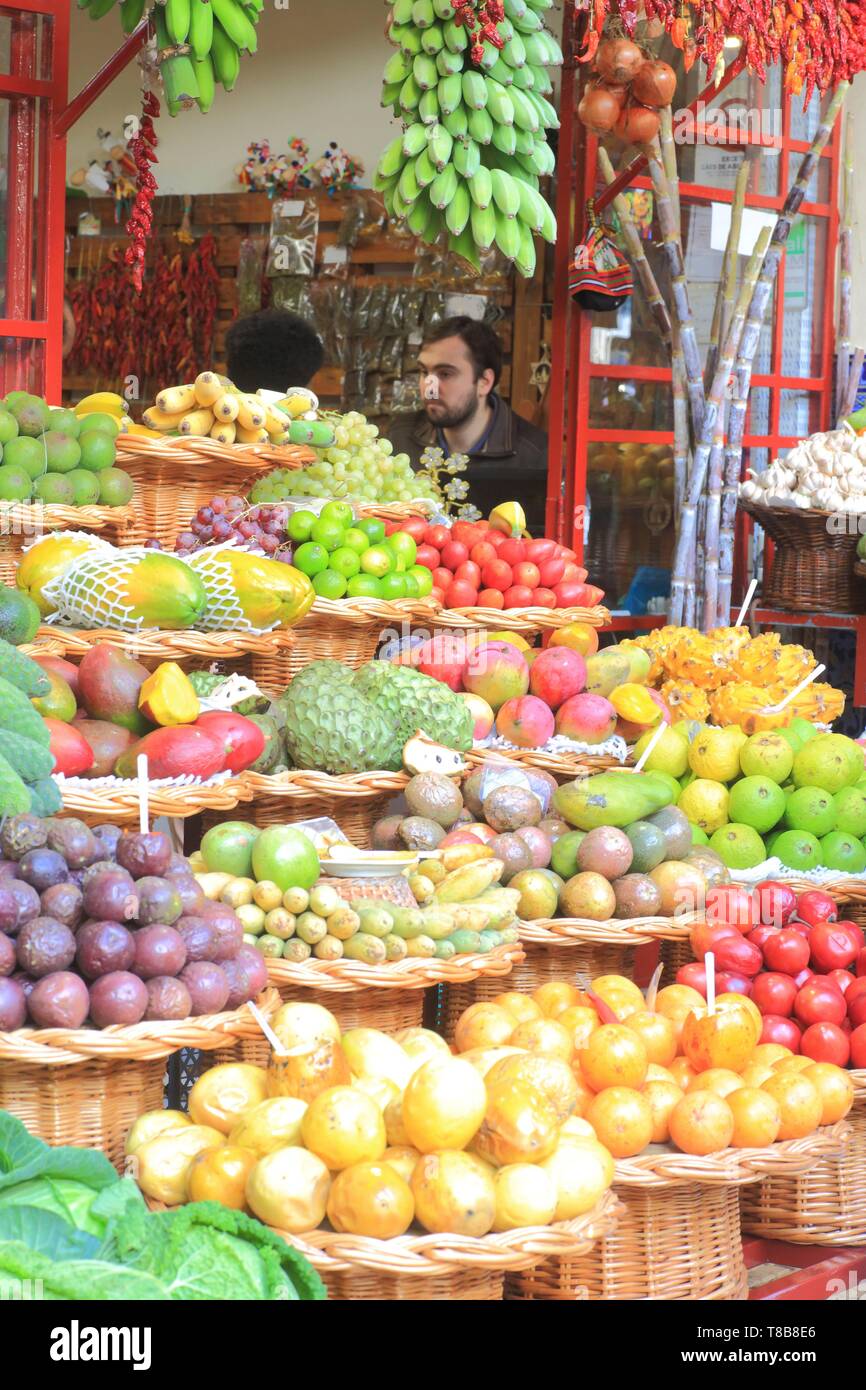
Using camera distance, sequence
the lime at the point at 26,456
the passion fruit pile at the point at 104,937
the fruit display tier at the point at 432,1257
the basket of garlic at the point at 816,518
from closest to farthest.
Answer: the fruit display tier at the point at 432,1257 < the passion fruit pile at the point at 104,937 < the lime at the point at 26,456 < the basket of garlic at the point at 816,518

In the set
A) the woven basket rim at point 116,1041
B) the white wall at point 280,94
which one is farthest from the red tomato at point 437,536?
the white wall at point 280,94

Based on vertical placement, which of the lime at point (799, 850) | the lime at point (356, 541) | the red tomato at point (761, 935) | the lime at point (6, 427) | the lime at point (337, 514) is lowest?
the red tomato at point (761, 935)

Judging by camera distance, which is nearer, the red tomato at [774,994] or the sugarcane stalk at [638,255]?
the red tomato at [774,994]

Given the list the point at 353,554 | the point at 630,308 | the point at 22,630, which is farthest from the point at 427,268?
the point at 22,630

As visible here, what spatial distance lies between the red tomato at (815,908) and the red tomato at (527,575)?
1.08m

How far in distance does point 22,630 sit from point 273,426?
39.0 inches

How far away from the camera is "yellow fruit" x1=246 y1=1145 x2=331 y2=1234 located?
6.35 ft

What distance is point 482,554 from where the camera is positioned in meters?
3.85

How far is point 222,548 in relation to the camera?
330cm

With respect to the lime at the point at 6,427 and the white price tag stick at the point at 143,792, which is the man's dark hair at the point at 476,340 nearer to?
the lime at the point at 6,427

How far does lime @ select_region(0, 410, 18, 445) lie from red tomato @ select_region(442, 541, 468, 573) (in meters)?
1.12

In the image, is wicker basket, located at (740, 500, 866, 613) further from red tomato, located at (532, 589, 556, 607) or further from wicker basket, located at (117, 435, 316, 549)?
wicker basket, located at (117, 435, 316, 549)

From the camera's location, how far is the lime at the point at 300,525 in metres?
3.58
